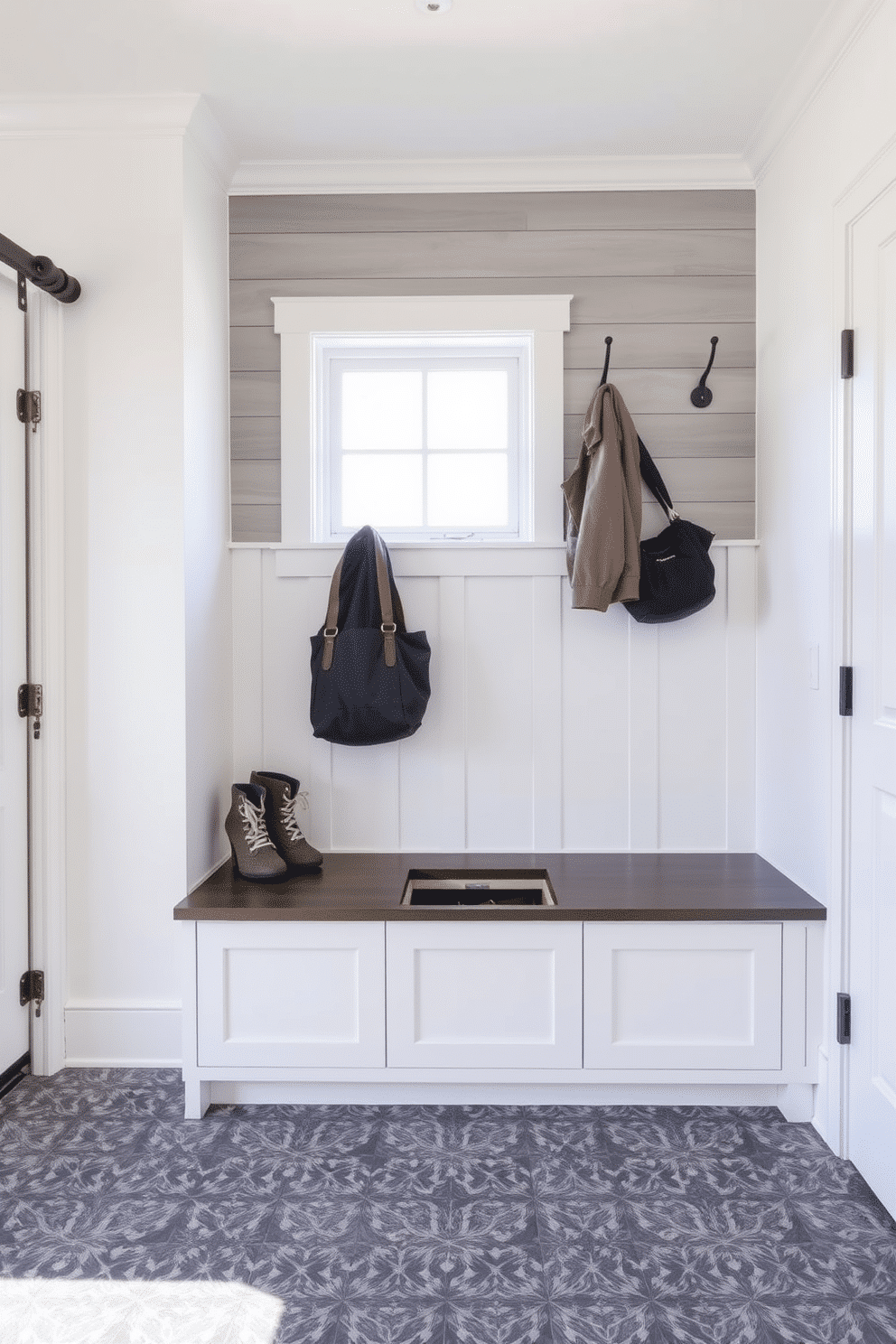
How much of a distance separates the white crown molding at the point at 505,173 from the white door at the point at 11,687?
0.85 metres

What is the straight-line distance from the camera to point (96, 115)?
223 cm

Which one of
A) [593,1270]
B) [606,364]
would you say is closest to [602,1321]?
[593,1270]

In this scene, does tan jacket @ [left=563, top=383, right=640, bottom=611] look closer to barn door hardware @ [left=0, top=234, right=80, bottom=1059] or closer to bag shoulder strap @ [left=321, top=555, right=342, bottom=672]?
bag shoulder strap @ [left=321, top=555, right=342, bottom=672]

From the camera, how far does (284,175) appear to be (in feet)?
8.30

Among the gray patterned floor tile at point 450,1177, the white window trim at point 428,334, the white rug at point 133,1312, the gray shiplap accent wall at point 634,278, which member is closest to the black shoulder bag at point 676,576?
the gray shiplap accent wall at point 634,278

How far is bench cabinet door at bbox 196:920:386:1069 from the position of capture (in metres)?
2.09

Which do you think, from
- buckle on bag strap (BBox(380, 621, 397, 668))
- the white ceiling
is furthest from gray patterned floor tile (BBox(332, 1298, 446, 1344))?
the white ceiling

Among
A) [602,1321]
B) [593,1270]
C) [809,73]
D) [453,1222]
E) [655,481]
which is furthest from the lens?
[655,481]

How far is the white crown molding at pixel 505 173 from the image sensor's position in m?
2.49

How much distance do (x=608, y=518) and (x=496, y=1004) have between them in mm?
1209

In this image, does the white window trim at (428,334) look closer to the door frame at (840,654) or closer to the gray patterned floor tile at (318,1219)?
the door frame at (840,654)

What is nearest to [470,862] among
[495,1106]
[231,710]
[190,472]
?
[495,1106]

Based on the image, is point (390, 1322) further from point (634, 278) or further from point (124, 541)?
point (634, 278)

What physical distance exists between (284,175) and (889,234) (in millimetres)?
1605
